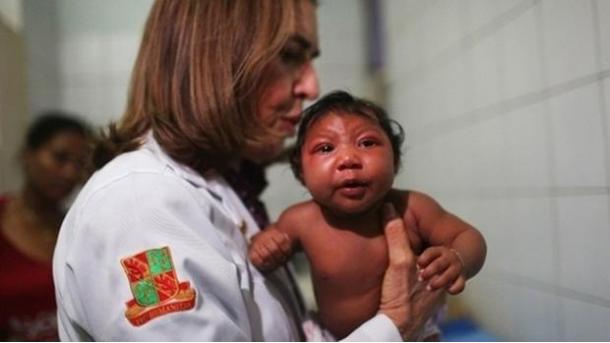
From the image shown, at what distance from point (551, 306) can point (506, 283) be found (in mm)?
63

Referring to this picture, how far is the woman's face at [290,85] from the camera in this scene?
77 cm

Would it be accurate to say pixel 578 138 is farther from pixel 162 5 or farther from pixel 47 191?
pixel 47 191

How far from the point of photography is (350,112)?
60 centimetres

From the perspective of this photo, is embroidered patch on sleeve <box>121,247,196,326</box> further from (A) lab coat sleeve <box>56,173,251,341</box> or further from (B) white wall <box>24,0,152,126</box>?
(B) white wall <box>24,0,152,126</box>

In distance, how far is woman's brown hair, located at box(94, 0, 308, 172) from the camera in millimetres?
707

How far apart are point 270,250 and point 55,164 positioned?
1089 mm

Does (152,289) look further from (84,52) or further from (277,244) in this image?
(84,52)

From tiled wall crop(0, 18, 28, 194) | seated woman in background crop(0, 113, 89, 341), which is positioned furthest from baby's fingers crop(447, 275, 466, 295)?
tiled wall crop(0, 18, 28, 194)

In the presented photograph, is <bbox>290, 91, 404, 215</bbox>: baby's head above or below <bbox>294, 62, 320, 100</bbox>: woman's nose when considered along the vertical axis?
below

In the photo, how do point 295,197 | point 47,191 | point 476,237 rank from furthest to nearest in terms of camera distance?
point 47,191 < point 295,197 < point 476,237

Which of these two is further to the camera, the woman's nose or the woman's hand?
the woman's nose

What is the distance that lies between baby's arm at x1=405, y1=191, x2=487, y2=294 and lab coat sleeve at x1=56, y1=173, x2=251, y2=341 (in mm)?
237

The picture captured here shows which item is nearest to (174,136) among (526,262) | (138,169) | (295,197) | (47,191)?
(138,169)

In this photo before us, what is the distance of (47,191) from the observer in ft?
4.71
